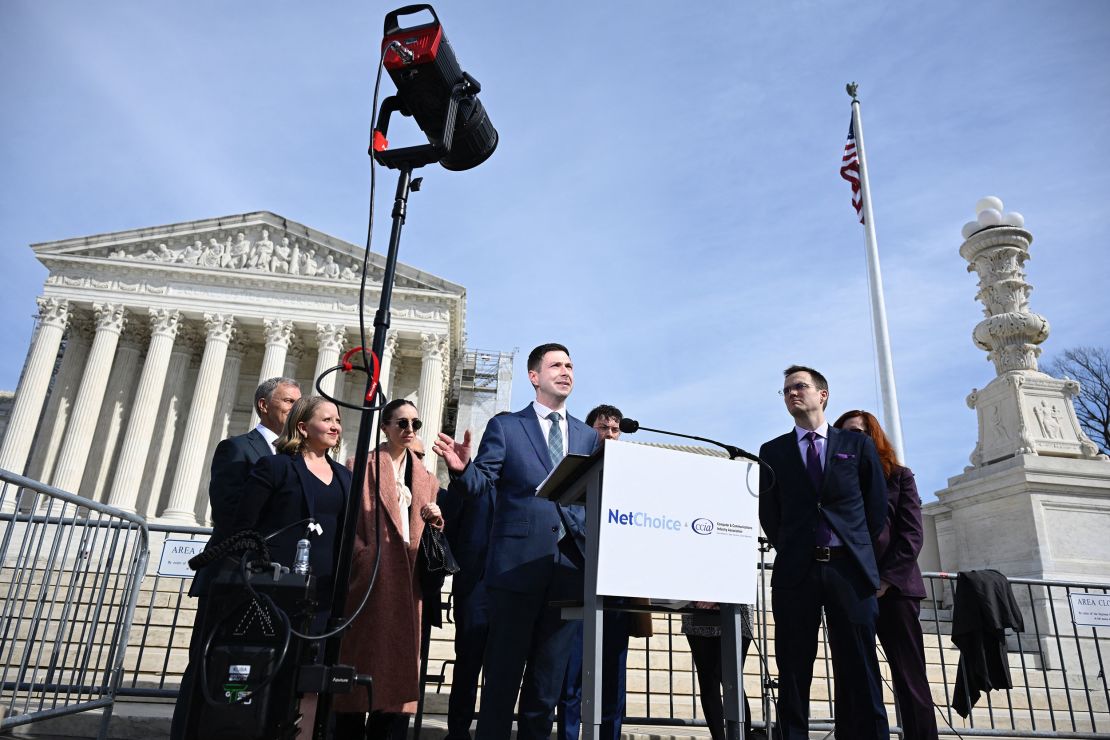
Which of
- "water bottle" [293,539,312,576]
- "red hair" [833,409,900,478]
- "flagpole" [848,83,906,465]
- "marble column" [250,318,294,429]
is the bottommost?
"water bottle" [293,539,312,576]

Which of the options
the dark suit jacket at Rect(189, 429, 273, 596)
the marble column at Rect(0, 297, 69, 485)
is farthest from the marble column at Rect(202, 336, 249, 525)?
the dark suit jacket at Rect(189, 429, 273, 596)

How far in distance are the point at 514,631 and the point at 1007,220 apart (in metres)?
12.0

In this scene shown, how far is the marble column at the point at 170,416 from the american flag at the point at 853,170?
3074cm

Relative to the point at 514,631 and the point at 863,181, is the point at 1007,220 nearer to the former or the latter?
the point at 863,181

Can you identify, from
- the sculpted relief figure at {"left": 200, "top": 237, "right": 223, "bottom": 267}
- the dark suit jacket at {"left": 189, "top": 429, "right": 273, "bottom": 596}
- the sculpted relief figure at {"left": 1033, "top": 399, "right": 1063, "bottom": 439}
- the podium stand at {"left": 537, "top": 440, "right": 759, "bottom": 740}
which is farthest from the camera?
the sculpted relief figure at {"left": 200, "top": 237, "right": 223, "bottom": 267}

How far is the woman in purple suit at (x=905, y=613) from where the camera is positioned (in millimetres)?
4512

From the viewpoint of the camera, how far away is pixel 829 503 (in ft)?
14.0

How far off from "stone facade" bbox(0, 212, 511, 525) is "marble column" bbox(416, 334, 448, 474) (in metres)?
0.07

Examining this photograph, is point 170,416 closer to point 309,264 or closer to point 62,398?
point 62,398

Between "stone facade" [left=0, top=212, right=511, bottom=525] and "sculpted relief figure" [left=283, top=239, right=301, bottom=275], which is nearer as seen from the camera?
"stone facade" [left=0, top=212, right=511, bottom=525]

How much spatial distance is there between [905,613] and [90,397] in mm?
36125

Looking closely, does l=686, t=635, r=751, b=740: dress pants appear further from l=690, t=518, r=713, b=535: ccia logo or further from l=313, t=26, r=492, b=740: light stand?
l=313, t=26, r=492, b=740: light stand

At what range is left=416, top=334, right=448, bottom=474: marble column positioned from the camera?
110 ft

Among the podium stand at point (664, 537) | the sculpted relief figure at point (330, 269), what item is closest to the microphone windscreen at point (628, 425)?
the podium stand at point (664, 537)
